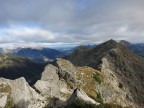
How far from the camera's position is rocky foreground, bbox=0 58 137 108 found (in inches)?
3222

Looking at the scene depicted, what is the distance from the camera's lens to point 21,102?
82.0 m

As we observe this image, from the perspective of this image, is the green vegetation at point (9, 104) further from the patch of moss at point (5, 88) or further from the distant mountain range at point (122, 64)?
the distant mountain range at point (122, 64)

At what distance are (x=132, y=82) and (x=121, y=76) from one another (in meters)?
7.33

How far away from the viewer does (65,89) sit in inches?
4225

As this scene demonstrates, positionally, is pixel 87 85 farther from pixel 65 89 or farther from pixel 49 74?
pixel 49 74

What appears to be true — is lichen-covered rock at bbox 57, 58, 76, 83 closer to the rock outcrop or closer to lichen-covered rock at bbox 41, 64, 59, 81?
lichen-covered rock at bbox 41, 64, 59, 81

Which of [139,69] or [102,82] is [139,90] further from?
[102,82]

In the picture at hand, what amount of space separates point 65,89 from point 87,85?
579 inches

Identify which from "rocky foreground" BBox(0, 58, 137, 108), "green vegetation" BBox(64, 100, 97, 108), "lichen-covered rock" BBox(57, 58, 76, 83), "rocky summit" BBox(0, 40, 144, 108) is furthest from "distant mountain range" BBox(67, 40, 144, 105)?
"green vegetation" BBox(64, 100, 97, 108)

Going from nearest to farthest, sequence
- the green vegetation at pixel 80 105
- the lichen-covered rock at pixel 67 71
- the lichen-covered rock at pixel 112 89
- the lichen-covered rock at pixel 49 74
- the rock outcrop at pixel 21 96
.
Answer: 1. the green vegetation at pixel 80 105
2. the rock outcrop at pixel 21 96
3. the lichen-covered rock at pixel 49 74
4. the lichen-covered rock at pixel 67 71
5. the lichen-covered rock at pixel 112 89

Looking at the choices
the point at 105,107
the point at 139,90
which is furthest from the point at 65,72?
the point at 139,90

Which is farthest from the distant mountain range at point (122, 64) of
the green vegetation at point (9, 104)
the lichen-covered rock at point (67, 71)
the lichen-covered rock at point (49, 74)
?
the green vegetation at point (9, 104)

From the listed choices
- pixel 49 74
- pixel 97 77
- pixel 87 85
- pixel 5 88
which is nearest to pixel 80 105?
pixel 5 88

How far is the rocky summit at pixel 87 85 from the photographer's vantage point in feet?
269
